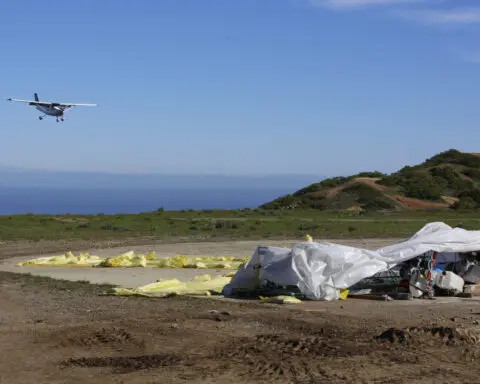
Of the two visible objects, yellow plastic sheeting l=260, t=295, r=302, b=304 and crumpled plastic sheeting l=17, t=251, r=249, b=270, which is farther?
crumpled plastic sheeting l=17, t=251, r=249, b=270

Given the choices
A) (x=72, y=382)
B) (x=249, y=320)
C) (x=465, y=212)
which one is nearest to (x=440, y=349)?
(x=249, y=320)

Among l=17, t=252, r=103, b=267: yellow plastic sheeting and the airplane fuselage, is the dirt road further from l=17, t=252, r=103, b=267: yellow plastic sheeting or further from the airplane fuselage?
the airplane fuselage

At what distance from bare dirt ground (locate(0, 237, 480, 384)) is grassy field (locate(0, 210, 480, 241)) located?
71.5 feet

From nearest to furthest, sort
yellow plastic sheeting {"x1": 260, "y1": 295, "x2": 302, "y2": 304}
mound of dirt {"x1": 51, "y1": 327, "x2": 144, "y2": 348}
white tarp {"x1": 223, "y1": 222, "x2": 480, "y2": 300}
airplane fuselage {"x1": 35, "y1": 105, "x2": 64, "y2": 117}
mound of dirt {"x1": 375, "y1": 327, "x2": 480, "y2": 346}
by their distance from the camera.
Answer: mound of dirt {"x1": 375, "y1": 327, "x2": 480, "y2": 346}, mound of dirt {"x1": 51, "y1": 327, "x2": 144, "y2": 348}, yellow plastic sheeting {"x1": 260, "y1": 295, "x2": 302, "y2": 304}, white tarp {"x1": 223, "y1": 222, "x2": 480, "y2": 300}, airplane fuselage {"x1": 35, "y1": 105, "x2": 64, "y2": 117}

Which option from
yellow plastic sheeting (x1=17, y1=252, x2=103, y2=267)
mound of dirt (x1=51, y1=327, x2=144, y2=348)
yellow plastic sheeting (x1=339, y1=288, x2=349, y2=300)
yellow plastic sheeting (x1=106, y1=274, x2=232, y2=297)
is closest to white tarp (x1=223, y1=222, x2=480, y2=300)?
yellow plastic sheeting (x1=339, y1=288, x2=349, y2=300)

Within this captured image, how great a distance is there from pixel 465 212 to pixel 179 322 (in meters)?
46.2

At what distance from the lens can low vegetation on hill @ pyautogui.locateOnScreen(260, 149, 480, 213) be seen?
62.4 m

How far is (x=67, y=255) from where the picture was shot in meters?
26.5

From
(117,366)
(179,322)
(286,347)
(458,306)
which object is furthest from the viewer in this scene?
(458,306)

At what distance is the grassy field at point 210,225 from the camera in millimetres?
38906

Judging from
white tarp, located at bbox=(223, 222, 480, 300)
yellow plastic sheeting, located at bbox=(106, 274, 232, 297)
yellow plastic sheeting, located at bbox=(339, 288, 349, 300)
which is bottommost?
yellow plastic sheeting, located at bbox=(106, 274, 232, 297)

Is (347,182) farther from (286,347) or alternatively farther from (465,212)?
(286,347)

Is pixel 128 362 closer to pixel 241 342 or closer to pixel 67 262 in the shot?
pixel 241 342

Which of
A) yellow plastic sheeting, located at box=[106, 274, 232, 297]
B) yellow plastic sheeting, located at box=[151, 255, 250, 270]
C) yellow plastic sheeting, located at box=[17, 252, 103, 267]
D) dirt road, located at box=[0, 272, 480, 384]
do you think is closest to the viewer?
dirt road, located at box=[0, 272, 480, 384]
